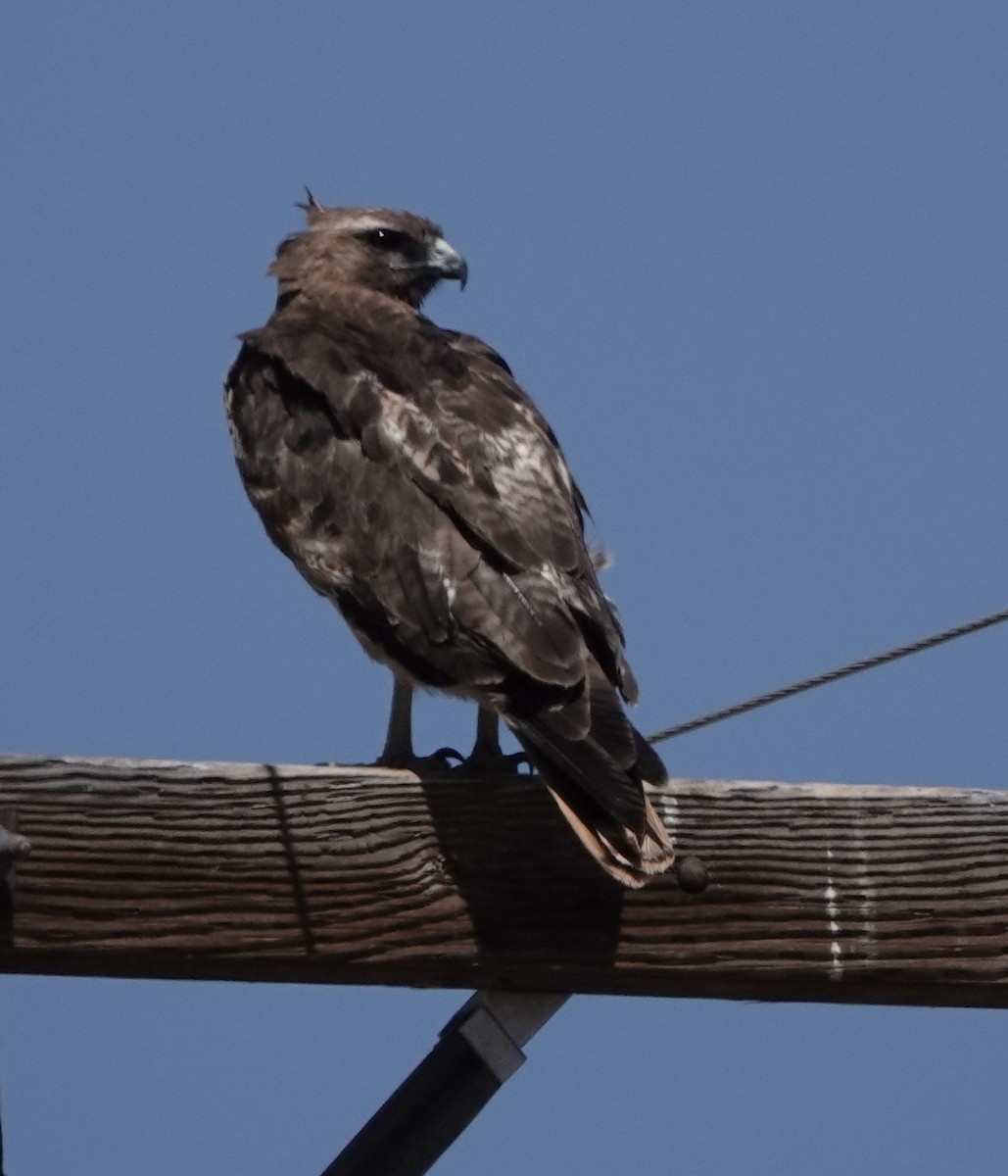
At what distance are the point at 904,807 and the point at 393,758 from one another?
6.18 ft

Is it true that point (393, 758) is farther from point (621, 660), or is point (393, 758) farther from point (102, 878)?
point (102, 878)

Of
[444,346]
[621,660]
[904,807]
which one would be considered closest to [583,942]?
[904,807]

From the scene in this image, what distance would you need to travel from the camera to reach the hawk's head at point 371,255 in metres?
6.62

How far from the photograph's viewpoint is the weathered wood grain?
278cm

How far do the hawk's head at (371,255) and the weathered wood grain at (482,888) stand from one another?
3812mm

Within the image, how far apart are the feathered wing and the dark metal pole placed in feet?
0.84

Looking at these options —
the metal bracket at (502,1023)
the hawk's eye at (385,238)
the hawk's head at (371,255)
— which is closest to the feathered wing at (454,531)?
the metal bracket at (502,1023)

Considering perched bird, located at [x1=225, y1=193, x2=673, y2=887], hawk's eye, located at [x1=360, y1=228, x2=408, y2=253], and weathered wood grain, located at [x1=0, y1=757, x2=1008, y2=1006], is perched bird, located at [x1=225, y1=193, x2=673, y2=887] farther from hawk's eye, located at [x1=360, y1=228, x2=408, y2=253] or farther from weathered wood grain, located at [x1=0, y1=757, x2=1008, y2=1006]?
hawk's eye, located at [x1=360, y1=228, x2=408, y2=253]

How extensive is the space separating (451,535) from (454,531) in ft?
0.05

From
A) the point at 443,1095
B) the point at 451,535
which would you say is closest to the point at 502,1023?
the point at 443,1095

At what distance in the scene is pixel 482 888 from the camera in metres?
2.91

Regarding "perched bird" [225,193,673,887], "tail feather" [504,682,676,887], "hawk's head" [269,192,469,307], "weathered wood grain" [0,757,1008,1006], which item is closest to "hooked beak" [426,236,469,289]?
"hawk's head" [269,192,469,307]

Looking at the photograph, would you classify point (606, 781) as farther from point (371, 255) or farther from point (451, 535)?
point (371, 255)

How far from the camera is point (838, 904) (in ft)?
9.60
